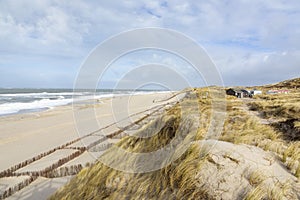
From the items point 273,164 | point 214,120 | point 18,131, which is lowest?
point 18,131

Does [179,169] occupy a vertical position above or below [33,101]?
above

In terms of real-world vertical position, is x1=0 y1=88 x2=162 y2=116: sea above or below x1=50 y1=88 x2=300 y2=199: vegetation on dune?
below

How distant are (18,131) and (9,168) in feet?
26.8

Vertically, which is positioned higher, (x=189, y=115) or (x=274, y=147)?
(x=189, y=115)

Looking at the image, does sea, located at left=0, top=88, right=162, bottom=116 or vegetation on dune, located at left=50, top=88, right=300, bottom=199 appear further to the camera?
sea, located at left=0, top=88, right=162, bottom=116

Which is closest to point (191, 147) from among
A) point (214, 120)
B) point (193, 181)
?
point (193, 181)

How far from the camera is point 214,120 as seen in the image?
5.85 meters

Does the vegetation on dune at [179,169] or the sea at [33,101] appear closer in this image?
the vegetation on dune at [179,169]

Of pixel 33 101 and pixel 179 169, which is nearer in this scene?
pixel 179 169

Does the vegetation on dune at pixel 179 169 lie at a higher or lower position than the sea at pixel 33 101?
higher

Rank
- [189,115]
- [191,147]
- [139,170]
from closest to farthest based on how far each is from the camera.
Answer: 1. [191,147]
2. [139,170]
3. [189,115]

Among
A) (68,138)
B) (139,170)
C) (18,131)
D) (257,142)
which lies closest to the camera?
(139,170)

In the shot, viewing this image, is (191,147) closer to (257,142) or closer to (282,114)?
(257,142)

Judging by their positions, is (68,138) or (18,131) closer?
(68,138)
